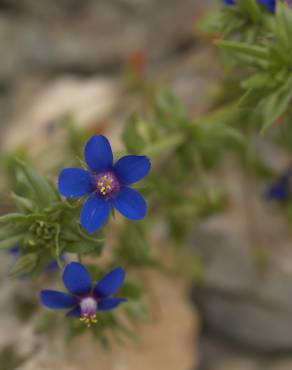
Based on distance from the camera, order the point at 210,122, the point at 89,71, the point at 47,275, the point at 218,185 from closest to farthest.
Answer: the point at 210,122, the point at 47,275, the point at 218,185, the point at 89,71

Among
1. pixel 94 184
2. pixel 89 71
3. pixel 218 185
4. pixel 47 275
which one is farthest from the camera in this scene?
pixel 89 71

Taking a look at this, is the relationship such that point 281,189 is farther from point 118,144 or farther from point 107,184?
point 107,184

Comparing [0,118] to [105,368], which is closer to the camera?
[105,368]

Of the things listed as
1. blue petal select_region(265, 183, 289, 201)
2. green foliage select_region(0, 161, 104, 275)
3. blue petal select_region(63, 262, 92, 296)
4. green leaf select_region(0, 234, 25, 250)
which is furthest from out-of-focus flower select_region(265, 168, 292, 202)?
green leaf select_region(0, 234, 25, 250)

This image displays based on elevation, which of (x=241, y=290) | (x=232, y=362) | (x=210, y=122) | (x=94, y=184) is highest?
(x=94, y=184)

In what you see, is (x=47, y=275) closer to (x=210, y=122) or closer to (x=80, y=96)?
(x=210, y=122)

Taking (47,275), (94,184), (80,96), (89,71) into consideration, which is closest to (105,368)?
(47,275)

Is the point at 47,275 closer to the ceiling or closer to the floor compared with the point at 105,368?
closer to the ceiling
